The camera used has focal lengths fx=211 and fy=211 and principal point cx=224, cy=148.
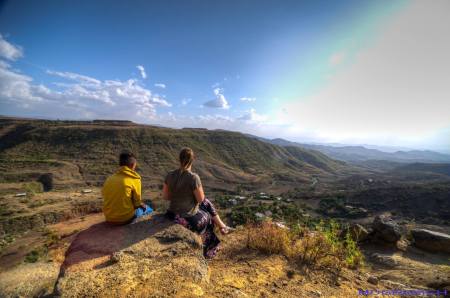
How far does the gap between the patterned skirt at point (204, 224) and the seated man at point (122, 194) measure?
2.70 feet

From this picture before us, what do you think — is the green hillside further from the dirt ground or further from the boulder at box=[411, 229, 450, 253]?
the boulder at box=[411, 229, 450, 253]

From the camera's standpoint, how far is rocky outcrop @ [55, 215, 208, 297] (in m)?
2.75

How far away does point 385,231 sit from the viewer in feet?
24.0

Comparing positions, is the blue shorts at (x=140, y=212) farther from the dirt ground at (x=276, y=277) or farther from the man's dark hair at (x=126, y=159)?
the dirt ground at (x=276, y=277)

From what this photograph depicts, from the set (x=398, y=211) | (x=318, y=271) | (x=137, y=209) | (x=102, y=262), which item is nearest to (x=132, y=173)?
(x=137, y=209)

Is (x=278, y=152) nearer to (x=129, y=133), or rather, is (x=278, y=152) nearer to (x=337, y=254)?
(x=129, y=133)

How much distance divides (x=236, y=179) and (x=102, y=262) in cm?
7382

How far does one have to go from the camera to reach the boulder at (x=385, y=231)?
718 cm

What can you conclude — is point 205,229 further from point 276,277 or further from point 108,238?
point 108,238

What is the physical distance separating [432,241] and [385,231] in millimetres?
1494

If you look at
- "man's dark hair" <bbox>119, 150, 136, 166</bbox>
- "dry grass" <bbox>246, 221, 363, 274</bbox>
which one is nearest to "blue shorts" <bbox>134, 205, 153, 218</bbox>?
Answer: "man's dark hair" <bbox>119, 150, 136, 166</bbox>

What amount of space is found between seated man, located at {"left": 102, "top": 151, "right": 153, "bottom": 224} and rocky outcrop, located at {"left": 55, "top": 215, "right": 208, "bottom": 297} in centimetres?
23

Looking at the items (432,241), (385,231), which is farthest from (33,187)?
(432,241)

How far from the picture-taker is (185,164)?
14.8 feet
